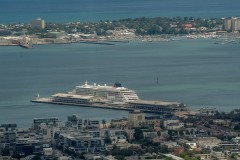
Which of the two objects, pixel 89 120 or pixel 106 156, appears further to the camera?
pixel 89 120

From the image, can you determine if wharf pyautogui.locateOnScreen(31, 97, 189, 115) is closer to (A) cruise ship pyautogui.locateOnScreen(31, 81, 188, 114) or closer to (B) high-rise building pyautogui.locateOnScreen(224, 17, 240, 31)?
(A) cruise ship pyautogui.locateOnScreen(31, 81, 188, 114)

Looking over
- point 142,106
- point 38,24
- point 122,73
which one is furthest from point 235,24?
point 142,106

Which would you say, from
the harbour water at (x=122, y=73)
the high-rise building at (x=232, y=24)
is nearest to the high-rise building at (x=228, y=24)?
the high-rise building at (x=232, y=24)

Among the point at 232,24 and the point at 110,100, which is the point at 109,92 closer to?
the point at 110,100

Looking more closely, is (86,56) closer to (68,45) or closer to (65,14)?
(68,45)

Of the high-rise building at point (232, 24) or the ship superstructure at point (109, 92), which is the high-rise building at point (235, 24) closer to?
the high-rise building at point (232, 24)

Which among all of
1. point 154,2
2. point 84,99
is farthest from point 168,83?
point 154,2

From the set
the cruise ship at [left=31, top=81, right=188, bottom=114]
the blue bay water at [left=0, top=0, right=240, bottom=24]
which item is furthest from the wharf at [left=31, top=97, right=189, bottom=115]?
A: the blue bay water at [left=0, top=0, right=240, bottom=24]

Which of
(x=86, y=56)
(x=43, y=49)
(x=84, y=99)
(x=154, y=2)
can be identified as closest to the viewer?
(x=84, y=99)
